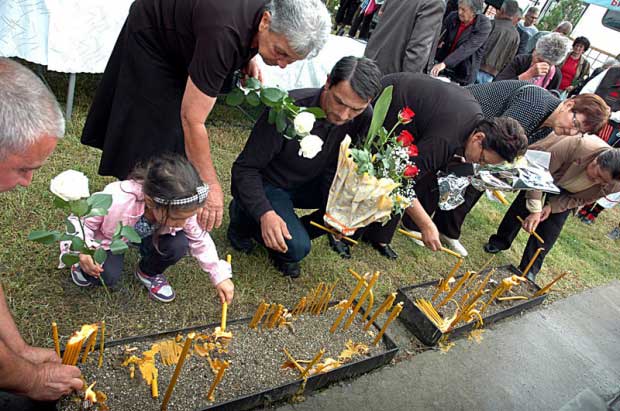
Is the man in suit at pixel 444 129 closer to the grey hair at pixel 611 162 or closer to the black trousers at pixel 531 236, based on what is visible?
the grey hair at pixel 611 162

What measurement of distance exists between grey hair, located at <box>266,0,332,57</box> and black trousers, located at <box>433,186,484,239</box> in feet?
8.34

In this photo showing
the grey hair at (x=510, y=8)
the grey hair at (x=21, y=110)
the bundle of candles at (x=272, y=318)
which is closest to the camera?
the grey hair at (x=21, y=110)

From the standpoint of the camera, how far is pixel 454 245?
3.91 meters

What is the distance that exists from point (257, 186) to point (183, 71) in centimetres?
69

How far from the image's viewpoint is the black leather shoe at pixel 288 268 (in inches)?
103

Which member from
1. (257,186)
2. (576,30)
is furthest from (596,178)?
(576,30)

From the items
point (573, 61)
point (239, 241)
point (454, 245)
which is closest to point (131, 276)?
point (239, 241)

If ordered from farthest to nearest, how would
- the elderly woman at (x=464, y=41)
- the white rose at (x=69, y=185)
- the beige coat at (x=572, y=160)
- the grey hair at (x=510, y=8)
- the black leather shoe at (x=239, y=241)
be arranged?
the grey hair at (x=510, y=8), the elderly woman at (x=464, y=41), the beige coat at (x=572, y=160), the black leather shoe at (x=239, y=241), the white rose at (x=69, y=185)

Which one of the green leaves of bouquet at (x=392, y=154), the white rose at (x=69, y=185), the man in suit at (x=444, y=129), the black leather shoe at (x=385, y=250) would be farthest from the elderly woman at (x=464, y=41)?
the white rose at (x=69, y=185)

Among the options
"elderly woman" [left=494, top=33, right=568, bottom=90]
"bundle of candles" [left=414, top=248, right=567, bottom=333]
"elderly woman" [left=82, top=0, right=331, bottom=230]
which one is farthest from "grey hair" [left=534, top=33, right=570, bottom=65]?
"elderly woman" [left=82, top=0, right=331, bottom=230]

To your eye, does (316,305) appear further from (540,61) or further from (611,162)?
(540,61)

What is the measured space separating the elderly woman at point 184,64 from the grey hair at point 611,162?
97.3 inches

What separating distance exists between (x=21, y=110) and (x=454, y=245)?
3.58 metres

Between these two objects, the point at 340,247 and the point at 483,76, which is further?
the point at 483,76
